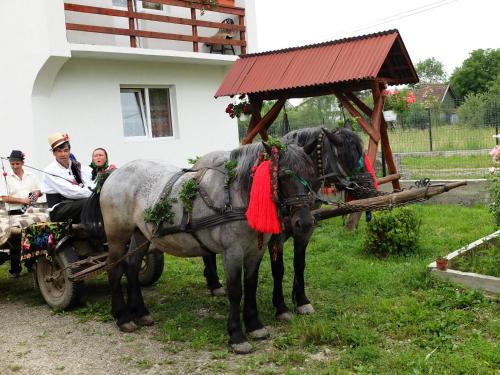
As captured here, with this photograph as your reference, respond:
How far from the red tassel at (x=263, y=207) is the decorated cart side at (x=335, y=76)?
3800mm

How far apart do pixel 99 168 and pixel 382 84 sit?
15.0 ft

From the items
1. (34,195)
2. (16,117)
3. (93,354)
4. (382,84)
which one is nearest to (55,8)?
(16,117)

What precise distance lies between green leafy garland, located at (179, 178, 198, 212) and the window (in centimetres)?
654

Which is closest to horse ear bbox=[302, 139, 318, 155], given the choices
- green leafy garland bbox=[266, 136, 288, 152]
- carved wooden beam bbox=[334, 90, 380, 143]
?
green leafy garland bbox=[266, 136, 288, 152]

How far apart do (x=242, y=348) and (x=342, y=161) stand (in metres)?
2.27

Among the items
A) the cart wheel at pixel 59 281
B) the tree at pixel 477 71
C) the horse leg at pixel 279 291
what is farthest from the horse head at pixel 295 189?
the tree at pixel 477 71

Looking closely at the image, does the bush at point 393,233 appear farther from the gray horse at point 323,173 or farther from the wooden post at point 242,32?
the wooden post at point 242,32

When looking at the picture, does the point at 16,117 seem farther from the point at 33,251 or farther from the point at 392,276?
the point at 392,276

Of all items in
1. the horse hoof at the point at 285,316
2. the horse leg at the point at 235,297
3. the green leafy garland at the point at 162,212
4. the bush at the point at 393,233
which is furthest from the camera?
the bush at the point at 393,233

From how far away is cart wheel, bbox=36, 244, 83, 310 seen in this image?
18.4ft

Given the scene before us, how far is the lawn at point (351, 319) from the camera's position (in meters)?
3.92

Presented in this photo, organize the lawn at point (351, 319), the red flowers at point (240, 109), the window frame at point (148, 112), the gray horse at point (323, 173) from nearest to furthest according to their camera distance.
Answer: the lawn at point (351, 319) → the gray horse at point (323, 173) → the red flowers at point (240, 109) → the window frame at point (148, 112)

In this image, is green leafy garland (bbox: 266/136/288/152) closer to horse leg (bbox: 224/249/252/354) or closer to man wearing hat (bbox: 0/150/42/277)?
horse leg (bbox: 224/249/252/354)

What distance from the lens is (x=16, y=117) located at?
9219 mm
